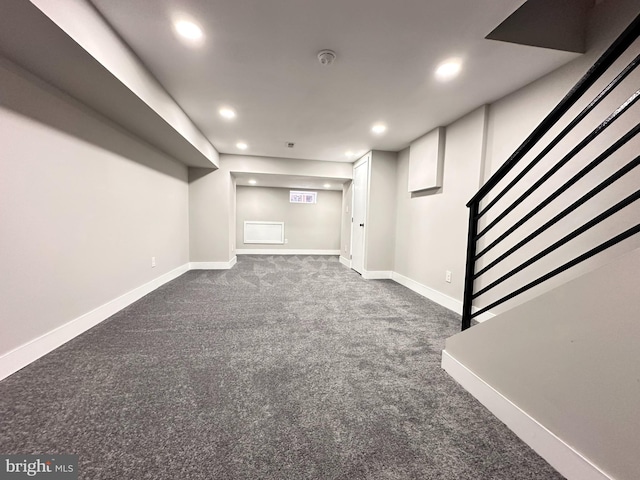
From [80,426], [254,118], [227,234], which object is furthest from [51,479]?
[227,234]

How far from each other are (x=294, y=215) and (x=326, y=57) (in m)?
5.02

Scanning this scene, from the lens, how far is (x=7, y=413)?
1.17m

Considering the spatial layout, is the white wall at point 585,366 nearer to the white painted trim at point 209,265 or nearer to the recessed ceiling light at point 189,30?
the recessed ceiling light at point 189,30

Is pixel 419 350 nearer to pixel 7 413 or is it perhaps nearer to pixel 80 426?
pixel 80 426

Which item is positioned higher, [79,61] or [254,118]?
[254,118]

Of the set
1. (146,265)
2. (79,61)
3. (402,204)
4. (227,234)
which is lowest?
(146,265)

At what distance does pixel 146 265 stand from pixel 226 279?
115cm

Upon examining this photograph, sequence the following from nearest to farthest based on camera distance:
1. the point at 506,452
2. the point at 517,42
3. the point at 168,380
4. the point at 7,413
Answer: the point at 506,452 < the point at 7,413 < the point at 168,380 < the point at 517,42

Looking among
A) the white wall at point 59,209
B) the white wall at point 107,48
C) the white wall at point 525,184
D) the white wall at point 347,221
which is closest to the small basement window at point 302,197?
the white wall at point 347,221

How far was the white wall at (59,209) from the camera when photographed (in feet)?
4.94

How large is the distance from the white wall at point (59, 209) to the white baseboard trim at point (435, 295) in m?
3.60

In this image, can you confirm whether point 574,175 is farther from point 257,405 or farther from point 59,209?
point 59,209

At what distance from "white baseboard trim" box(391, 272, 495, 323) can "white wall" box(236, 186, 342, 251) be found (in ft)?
9.94

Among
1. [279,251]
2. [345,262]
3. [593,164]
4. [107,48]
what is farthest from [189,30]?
[279,251]
